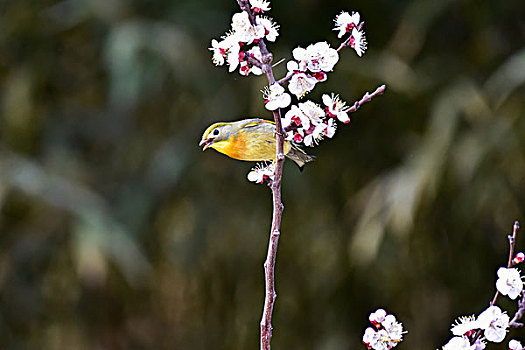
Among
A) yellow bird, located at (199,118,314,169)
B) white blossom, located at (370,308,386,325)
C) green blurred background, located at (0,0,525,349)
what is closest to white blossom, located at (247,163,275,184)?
yellow bird, located at (199,118,314,169)

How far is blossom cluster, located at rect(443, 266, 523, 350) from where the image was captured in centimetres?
41

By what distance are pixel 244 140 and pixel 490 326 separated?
18 cm

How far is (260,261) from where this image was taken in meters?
1.76

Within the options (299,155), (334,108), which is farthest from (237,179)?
(334,108)

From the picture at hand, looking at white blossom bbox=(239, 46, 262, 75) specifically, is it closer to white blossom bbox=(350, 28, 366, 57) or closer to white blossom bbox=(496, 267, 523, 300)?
white blossom bbox=(350, 28, 366, 57)

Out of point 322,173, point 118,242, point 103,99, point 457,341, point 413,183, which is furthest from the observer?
point 103,99

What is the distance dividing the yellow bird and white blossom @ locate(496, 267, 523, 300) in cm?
15

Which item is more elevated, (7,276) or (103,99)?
(103,99)

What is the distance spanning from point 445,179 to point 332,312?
1.49 feet

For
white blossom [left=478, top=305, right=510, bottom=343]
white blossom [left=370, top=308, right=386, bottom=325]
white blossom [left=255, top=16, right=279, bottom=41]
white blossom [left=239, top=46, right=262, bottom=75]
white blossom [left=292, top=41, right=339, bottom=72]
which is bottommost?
white blossom [left=478, top=305, right=510, bottom=343]

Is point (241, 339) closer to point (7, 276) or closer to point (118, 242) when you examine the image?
point (118, 242)

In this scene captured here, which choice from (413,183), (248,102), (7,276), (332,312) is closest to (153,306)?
(7,276)

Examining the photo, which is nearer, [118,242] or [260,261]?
[118,242]

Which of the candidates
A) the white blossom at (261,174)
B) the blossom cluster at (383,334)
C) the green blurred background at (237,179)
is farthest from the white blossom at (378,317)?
the green blurred background at (237,179)
